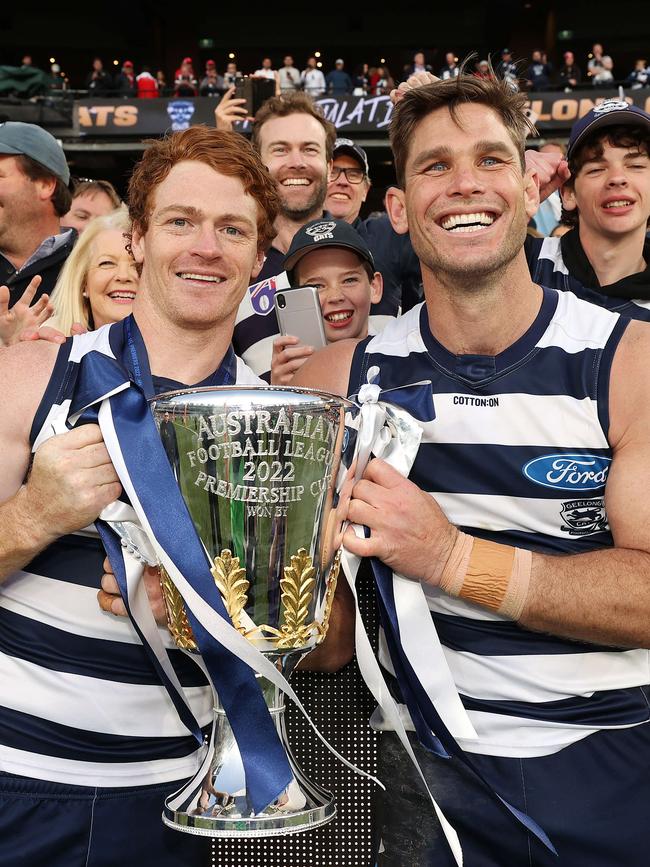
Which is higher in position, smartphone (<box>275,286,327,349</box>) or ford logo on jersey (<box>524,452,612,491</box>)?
smartphone (<box>275,286,327,349</box>)

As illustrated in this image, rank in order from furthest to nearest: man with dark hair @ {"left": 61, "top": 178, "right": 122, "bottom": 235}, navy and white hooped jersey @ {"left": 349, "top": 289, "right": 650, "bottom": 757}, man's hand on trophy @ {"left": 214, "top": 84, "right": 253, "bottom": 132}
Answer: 1. man with dark hair @ {"left": 61, "top": 178, "right": 122, "bottom": 235}
2. man's hand on trophy @ {"left": 214, "top": 84, "right": 253, "bottom": 132}
3. navy and white hooped jersey @ {"left": 349, "top": 289, "right": 650, "bottom": 757}

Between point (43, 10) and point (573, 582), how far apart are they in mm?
29745

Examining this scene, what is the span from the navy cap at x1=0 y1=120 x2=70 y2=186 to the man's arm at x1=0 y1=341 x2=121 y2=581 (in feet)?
7.41

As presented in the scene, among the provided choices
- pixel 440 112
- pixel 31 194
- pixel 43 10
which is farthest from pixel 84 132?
pixel 440 112

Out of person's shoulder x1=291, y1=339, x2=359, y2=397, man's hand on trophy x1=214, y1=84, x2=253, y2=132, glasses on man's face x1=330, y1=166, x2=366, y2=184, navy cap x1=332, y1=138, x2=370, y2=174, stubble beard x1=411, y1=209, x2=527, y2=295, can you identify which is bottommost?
person's shoulder x1=291, y1=339, x2=359, y2=397

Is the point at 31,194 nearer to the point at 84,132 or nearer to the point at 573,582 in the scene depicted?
the point at 573,582

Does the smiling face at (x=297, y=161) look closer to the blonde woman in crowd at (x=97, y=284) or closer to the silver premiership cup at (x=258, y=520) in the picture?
the blonde woman in crowd at (x=97, y=284)

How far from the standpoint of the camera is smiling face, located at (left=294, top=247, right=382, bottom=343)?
2.70m

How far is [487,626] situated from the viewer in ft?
5.34

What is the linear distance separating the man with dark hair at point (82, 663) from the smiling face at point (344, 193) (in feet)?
8.32

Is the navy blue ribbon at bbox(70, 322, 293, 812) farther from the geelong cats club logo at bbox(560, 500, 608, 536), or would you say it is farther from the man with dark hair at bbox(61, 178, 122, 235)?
the man with dark hair at bbox(61, 178, 122, 235)

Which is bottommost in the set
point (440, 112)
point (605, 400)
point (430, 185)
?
point (605, 400)

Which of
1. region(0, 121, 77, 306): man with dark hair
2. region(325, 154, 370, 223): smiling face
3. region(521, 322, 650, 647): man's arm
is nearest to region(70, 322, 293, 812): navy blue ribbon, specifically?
region(521, 322, 650, 647): man's arm

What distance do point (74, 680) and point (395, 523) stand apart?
0.61 metres
